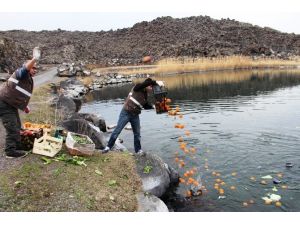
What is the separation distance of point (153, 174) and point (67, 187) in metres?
2.89

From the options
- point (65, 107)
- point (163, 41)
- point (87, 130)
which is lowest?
point (65, 107)

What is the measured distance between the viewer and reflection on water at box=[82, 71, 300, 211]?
35.9ft

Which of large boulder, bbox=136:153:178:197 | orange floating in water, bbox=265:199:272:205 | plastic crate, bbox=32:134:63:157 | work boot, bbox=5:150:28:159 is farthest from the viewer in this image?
large boulder, bbox=136:153:178:197

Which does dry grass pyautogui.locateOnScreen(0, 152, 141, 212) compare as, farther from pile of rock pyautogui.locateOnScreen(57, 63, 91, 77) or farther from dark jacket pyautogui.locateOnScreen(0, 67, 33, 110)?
pile of rock pyautogui.locateOnScreen(57, 63, 91, 77)

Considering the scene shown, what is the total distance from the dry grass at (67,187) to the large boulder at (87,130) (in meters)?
2.60

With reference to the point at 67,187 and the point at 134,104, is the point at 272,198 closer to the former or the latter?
the point at 134,104

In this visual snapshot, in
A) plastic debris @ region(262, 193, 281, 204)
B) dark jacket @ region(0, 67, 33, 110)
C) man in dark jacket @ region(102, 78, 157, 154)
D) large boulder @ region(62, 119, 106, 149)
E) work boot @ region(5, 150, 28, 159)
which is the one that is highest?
dark jacket @ region(0, 67, 33, 110)

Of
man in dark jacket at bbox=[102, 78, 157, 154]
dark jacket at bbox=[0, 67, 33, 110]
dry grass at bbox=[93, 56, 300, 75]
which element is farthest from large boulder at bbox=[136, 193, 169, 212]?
dry grass at bbox=[93, 56, 300, 75]

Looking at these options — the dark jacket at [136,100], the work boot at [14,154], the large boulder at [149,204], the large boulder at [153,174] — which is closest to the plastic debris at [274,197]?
the large boulder at [153,174]

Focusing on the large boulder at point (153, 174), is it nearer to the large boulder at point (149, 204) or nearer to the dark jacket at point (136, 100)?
the large boulder at point (149, 204)

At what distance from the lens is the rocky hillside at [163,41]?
2820 inches

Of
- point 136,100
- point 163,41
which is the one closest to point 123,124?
point 136,100

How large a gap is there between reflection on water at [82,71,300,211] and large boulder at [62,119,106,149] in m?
2.62

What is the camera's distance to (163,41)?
9106cm
